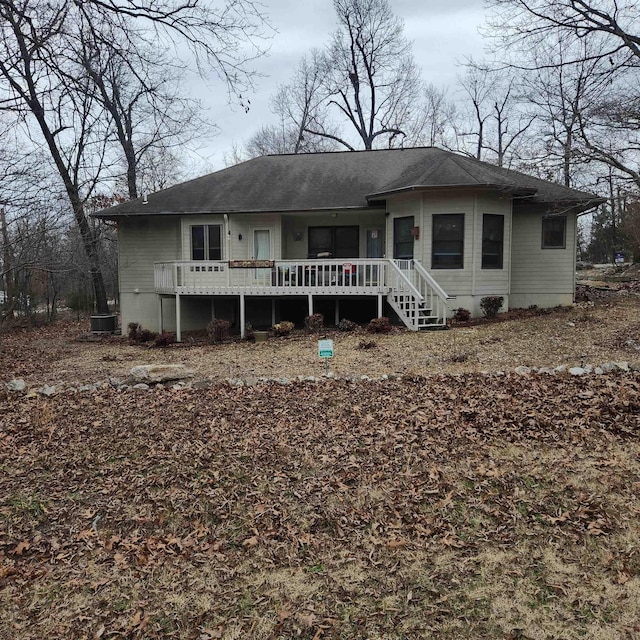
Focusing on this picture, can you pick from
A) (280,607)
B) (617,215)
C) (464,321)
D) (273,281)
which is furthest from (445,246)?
(617,215)

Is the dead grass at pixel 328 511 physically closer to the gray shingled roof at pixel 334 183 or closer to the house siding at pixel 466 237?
the house siding at pixel 466 237

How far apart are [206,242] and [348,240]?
436 cm

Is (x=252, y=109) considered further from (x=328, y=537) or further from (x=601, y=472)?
(x=601, y=472)

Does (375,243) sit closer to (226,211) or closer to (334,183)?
(334,183)

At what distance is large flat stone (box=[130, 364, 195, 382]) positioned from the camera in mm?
8125

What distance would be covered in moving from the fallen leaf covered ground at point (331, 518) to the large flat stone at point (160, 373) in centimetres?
158

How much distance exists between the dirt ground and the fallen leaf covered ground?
6.94 ft

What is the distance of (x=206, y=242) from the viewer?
50.3 feet

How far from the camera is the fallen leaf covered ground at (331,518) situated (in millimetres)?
3084

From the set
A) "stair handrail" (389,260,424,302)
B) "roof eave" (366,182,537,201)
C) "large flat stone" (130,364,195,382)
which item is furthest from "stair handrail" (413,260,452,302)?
"large flat stone" (130,364,195,382)

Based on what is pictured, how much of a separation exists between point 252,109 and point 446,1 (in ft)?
18.4

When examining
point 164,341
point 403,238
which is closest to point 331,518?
point 164,341

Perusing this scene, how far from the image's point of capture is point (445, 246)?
1330 centimetres

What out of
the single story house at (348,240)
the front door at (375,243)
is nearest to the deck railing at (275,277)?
the single story house at (348,240)
